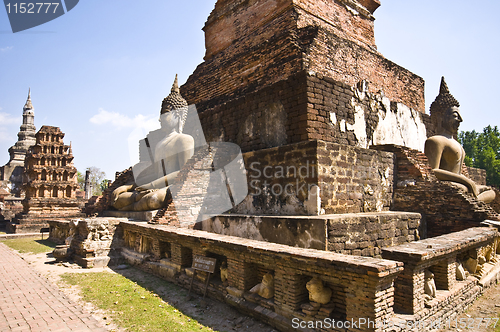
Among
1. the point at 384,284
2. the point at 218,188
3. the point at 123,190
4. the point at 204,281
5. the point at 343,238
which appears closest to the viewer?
the point at 384,284

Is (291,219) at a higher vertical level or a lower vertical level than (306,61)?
lower

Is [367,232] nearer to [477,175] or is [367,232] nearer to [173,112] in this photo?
[173,112]

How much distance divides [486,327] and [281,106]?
415cm

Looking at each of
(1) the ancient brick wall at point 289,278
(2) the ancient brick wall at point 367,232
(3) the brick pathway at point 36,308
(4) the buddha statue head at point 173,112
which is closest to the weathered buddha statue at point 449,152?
(2) the ancient brick wall at point 367,232

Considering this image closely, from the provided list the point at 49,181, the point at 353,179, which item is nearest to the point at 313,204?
the point at 353,179

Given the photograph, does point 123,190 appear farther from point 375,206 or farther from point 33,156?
point 33,156

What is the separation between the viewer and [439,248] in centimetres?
349

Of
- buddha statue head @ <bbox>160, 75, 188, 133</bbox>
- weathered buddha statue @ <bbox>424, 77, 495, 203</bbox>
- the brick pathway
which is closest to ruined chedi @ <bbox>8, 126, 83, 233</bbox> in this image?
buddha statue head @ <bbox>160, 75, 188, 133</bbox>

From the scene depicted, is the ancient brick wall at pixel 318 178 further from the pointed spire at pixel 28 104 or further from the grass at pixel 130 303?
the pointed spire at pixel 28 104

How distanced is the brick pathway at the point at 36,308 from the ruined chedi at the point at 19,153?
25.3m

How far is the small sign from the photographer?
418 cm

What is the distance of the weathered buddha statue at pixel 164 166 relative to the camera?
7123mm

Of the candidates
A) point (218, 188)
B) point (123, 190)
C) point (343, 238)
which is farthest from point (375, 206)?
point (123, 190)

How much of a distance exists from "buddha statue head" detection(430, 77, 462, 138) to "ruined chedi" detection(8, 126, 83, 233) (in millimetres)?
13294
